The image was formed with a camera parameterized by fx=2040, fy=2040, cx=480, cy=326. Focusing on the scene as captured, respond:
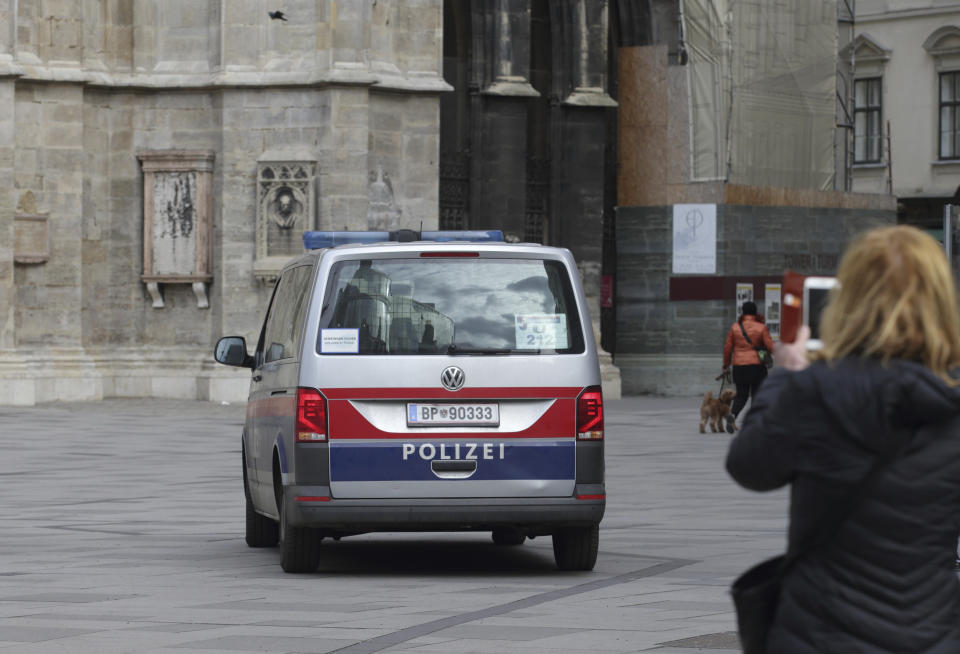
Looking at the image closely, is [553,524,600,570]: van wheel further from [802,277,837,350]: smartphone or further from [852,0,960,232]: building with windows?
[852,0,960,232]: building with windows

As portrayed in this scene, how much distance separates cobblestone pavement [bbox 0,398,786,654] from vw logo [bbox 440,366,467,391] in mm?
993

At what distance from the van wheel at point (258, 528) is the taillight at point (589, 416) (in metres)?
2.63

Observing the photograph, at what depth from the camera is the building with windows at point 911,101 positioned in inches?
1954

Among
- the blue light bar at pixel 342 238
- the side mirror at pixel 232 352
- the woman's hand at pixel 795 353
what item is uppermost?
the blue light bar at pixel 342 238

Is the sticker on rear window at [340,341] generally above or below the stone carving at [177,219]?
below

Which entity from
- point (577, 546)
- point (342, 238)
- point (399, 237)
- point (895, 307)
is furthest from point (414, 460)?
point (895, 307)

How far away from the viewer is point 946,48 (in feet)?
163

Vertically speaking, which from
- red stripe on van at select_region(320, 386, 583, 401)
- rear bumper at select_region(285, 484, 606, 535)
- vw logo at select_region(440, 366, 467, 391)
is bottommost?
rear bumper at select_region(285, 484, 606, 535)

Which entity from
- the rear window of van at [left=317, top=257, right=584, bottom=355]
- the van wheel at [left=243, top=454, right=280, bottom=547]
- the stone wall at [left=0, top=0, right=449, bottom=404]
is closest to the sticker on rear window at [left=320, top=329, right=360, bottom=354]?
the rear window of van at [left=317, top=257, right=584, bottom=355]

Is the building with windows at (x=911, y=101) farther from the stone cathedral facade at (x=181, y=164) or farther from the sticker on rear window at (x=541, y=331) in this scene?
the sticker on rear window at (x=541, y=331)

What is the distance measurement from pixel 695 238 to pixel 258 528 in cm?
2422

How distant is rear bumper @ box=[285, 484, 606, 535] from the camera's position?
1023 cm

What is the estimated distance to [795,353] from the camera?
3709 millimetres

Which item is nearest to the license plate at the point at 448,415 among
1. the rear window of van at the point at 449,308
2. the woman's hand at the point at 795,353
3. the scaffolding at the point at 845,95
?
the rear window of van at the point at 449,308
